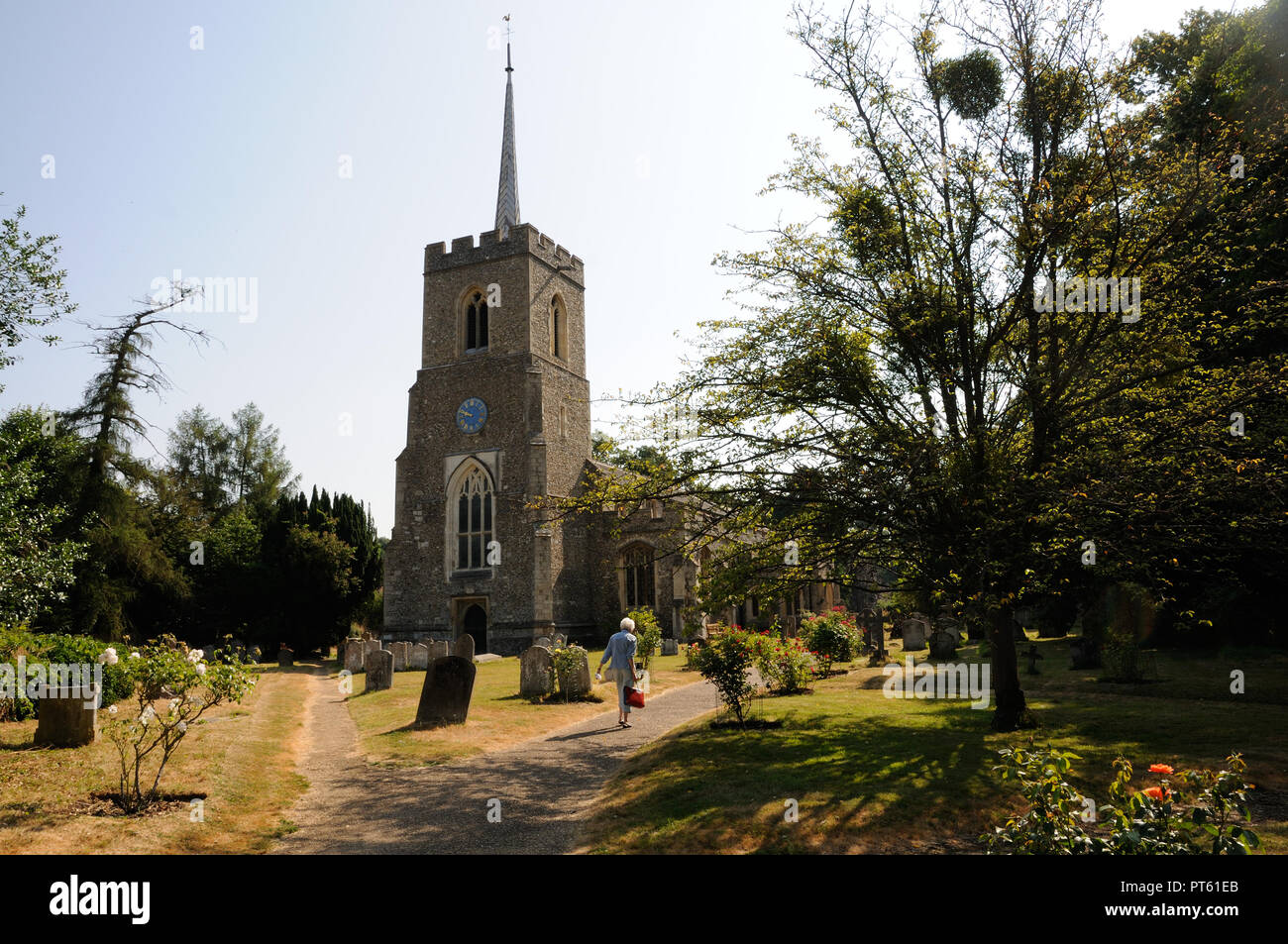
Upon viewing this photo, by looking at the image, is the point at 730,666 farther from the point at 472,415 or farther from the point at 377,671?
the point at 472,415

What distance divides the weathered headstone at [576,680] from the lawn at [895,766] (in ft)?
12.3

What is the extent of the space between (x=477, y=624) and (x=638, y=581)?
645cm

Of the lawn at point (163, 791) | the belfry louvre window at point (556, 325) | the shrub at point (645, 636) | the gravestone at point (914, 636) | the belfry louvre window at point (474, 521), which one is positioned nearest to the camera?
the lawn at point (163, 791)

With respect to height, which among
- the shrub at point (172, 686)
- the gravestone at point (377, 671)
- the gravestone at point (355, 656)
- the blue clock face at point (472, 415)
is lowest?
the gravestone at point (355, 656)

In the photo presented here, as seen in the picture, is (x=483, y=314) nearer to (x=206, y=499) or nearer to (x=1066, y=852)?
(x=206, y=499)

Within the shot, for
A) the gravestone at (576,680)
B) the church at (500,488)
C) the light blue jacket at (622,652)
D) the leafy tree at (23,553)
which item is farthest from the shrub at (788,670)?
the church at (500,488)

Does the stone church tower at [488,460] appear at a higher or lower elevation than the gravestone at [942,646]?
higher

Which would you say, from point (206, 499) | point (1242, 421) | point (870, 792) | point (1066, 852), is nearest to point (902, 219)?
point (1242, 421)

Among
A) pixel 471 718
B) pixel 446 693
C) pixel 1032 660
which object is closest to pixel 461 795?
pixel 446 693

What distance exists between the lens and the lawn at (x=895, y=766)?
5.77m

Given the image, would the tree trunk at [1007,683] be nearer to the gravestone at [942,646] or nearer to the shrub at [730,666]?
the shrub at [730,666]

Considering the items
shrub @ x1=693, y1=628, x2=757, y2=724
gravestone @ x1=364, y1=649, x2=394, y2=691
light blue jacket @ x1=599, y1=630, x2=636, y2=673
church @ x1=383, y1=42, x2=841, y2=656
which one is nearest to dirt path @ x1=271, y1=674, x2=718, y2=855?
light blue jacket @ x1=599, y1=630, x2=636, y2=673

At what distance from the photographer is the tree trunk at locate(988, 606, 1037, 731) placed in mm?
9406

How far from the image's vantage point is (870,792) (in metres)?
6.72
